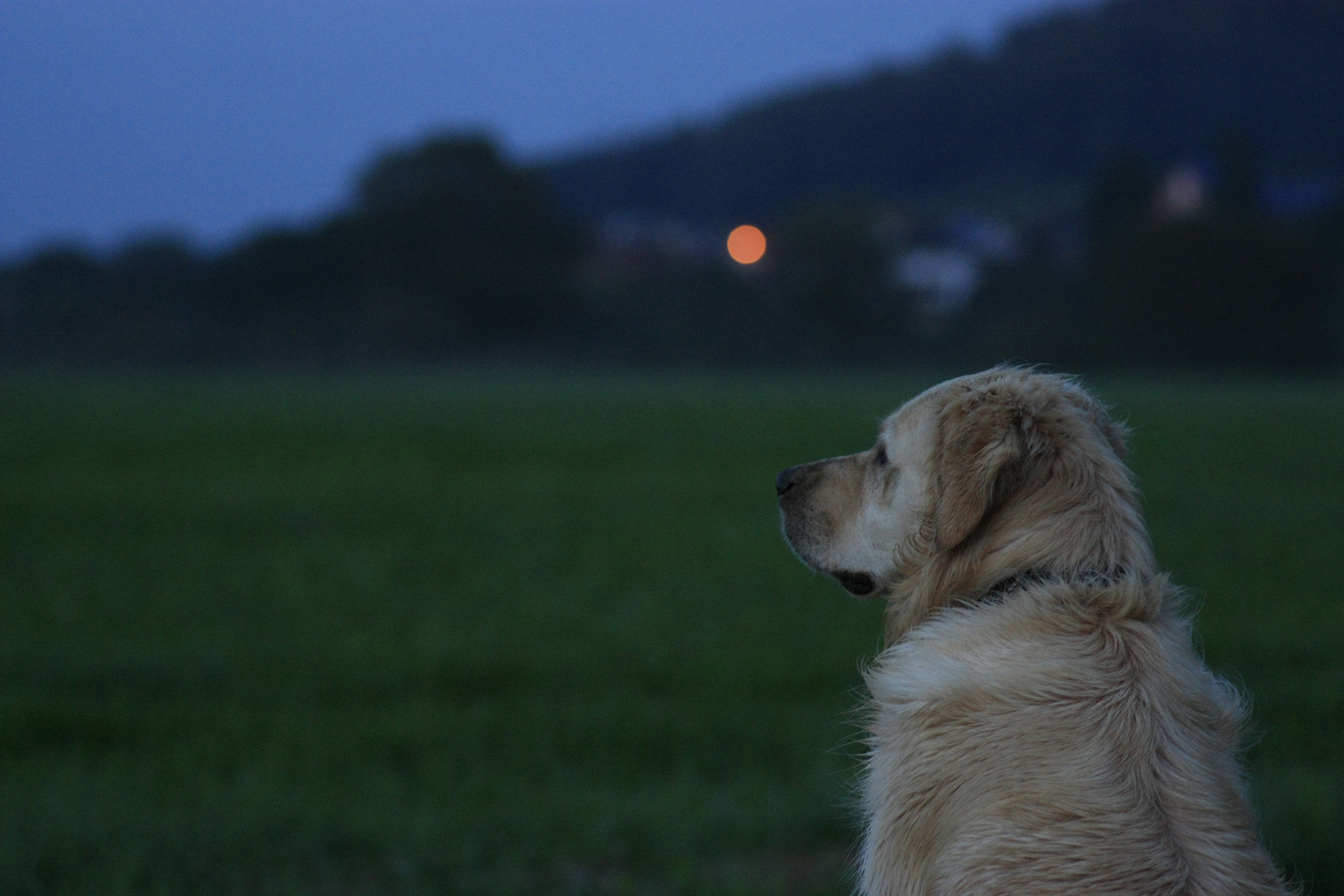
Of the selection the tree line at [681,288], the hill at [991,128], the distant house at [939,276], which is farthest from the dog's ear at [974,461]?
the hill at [991,128]

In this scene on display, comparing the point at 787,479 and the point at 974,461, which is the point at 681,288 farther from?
the point at 974,461

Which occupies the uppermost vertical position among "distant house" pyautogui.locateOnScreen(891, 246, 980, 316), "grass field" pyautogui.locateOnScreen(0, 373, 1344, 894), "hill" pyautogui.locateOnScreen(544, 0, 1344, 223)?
"hill" pyautogui.locateOnScreen(544, 0, 1344, 223)

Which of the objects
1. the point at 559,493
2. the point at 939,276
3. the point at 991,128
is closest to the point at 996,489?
the point at 559,493

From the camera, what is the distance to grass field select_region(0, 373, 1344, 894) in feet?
14.2

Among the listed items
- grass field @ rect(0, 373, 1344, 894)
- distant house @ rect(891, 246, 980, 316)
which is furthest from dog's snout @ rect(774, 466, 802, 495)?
distant house @ rect(891, 246, 980, 316)

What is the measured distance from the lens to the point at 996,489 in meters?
2.71

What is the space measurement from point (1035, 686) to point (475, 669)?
5.38 m

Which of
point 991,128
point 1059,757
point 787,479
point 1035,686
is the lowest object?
point 1059,757

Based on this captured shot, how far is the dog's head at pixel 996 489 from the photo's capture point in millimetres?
2625

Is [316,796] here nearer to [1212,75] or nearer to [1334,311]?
[1334,311]

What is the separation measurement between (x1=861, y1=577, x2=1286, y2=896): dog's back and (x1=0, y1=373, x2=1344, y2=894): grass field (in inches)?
21.1

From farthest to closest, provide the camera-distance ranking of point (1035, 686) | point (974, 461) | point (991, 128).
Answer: point (991, 128)
point (974, 461)
point (1035, 686)

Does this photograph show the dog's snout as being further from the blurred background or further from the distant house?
the distant house

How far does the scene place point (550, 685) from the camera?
7039 mm
